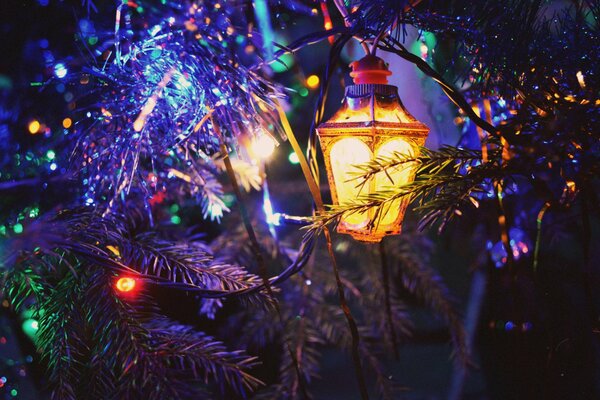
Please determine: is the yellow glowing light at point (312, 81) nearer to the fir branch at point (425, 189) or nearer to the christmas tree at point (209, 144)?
the christmas tree at point (209, 144)

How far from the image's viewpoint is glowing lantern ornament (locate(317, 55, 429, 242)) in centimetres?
67

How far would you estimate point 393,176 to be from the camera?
707 mm

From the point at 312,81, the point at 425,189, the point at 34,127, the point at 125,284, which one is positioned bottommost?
A: the point at 125,284

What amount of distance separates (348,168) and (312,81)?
82 cm

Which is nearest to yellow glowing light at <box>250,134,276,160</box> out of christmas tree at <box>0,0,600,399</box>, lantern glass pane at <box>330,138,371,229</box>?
christmas tree at <box>0,0,600,399</box>

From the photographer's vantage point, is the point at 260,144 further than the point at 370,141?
Yes

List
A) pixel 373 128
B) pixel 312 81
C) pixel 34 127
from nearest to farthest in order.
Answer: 1. pixel 373 128
2. pixel 34 127
3. pixel 312 81

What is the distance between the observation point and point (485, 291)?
6.11 feet

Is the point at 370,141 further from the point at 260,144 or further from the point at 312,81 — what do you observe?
the point at 312,81

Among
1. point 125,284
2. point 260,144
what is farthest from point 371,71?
point 125,284

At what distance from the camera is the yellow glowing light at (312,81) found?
57.4 inches

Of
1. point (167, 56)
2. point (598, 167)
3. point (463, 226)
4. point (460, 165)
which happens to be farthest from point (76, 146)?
point (463, 226)

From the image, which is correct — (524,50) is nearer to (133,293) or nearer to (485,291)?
(133,293)

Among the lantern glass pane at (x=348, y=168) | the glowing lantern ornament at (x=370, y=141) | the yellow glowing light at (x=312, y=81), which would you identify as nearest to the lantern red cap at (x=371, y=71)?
the glowing lantern ornament at (x=370, y=141)
